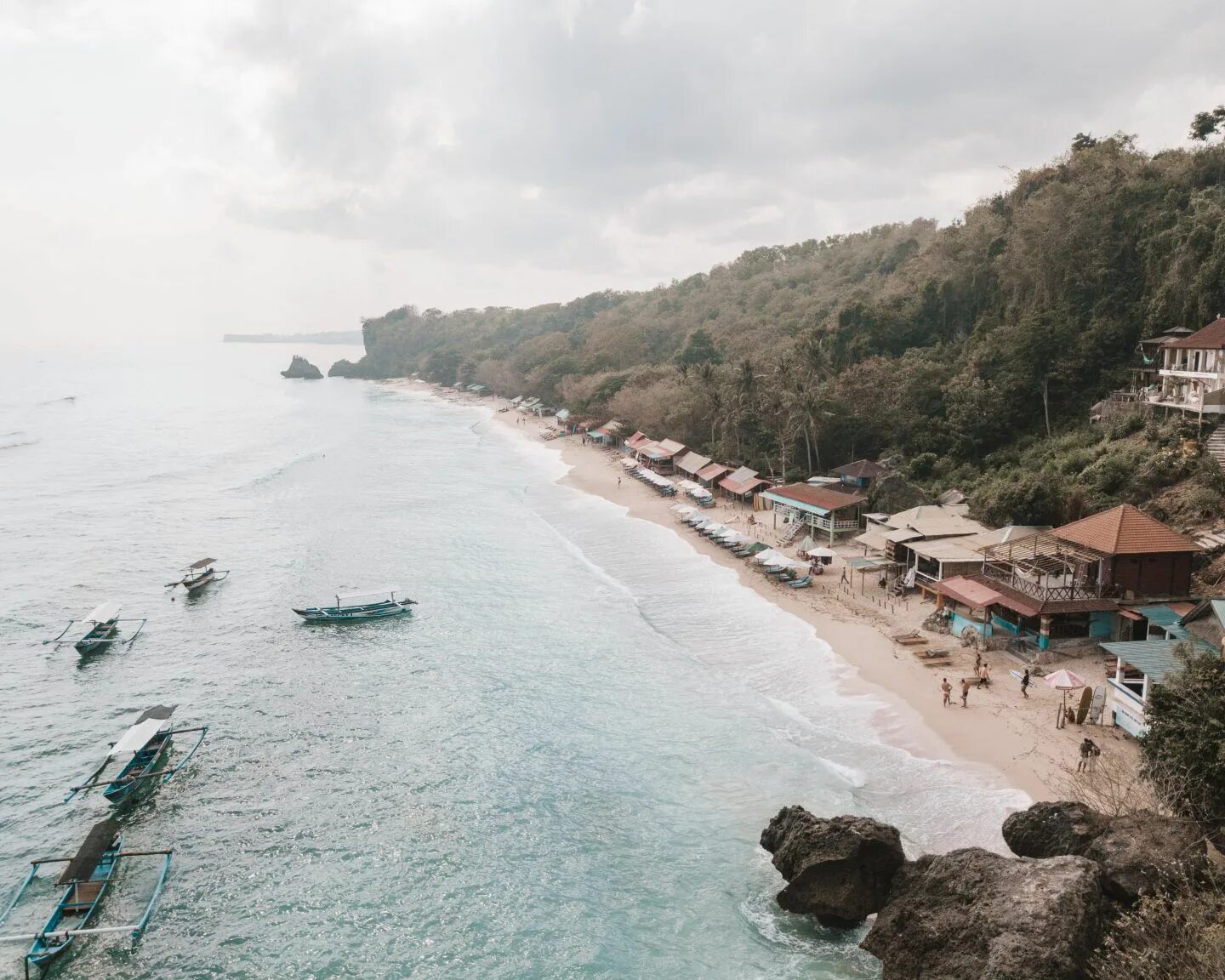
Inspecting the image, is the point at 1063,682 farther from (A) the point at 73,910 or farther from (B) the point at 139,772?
(B) the point at 139,772

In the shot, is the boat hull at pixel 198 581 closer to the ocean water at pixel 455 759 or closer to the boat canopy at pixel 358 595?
the ocean water at pixel 455 759

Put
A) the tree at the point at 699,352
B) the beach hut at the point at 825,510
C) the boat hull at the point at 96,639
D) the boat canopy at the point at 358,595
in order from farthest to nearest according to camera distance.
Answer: the tree at the point at 699,352 → the beach hut at the point at 825,510 → the boat canopy at the point at 358,595 → the boat hull at the point at 96,639

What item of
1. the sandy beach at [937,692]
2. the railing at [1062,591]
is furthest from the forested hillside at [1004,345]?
the sandy beach at [937,692]

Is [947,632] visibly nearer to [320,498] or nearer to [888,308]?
[888,308]

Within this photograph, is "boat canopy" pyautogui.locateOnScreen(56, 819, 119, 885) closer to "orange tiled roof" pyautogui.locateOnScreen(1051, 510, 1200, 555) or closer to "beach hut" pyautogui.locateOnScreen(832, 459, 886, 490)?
"orange tiled roof" pyautogui.locateOnScreen(1051, 510, 1200, 555)

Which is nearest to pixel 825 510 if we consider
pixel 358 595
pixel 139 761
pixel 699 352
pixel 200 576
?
pixel 358 595

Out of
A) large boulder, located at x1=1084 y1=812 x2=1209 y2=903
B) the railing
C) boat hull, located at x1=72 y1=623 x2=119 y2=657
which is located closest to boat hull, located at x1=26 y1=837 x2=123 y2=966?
boat hull, located at x1=72 y1=623 x2=119 y2=657

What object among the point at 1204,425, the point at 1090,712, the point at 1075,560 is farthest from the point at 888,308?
the point at 1090,712
